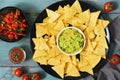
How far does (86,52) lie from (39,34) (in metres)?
0.22

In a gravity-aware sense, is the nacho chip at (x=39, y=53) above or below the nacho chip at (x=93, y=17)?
below

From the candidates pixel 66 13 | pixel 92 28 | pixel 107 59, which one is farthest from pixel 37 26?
pixel 107 59

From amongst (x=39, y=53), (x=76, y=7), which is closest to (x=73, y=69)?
(x=39, y=53)

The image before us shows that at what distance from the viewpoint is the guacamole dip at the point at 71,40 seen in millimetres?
1524

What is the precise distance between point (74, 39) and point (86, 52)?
0.26 feet

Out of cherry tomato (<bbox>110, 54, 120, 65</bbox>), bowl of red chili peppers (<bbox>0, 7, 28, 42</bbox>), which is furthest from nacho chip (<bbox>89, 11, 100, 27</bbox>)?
bowl of red chili peppers (<bbox>0, 7, 28, 42</bbox>)

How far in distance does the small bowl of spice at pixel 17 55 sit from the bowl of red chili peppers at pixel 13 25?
56 millimetres

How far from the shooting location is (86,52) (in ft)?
5.06

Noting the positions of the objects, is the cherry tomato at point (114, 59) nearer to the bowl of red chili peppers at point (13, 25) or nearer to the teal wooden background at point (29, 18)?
the teal wooden background at point (29, 18)

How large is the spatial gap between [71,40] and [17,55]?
0.25m

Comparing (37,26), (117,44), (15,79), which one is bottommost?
(15,79)

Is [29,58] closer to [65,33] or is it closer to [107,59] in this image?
[65,33]

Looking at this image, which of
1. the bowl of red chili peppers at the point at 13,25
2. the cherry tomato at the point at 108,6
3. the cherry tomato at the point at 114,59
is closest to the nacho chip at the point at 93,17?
the cherry tomato at the point at 108,6

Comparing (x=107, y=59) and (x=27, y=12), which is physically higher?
(x=27, y=12)
